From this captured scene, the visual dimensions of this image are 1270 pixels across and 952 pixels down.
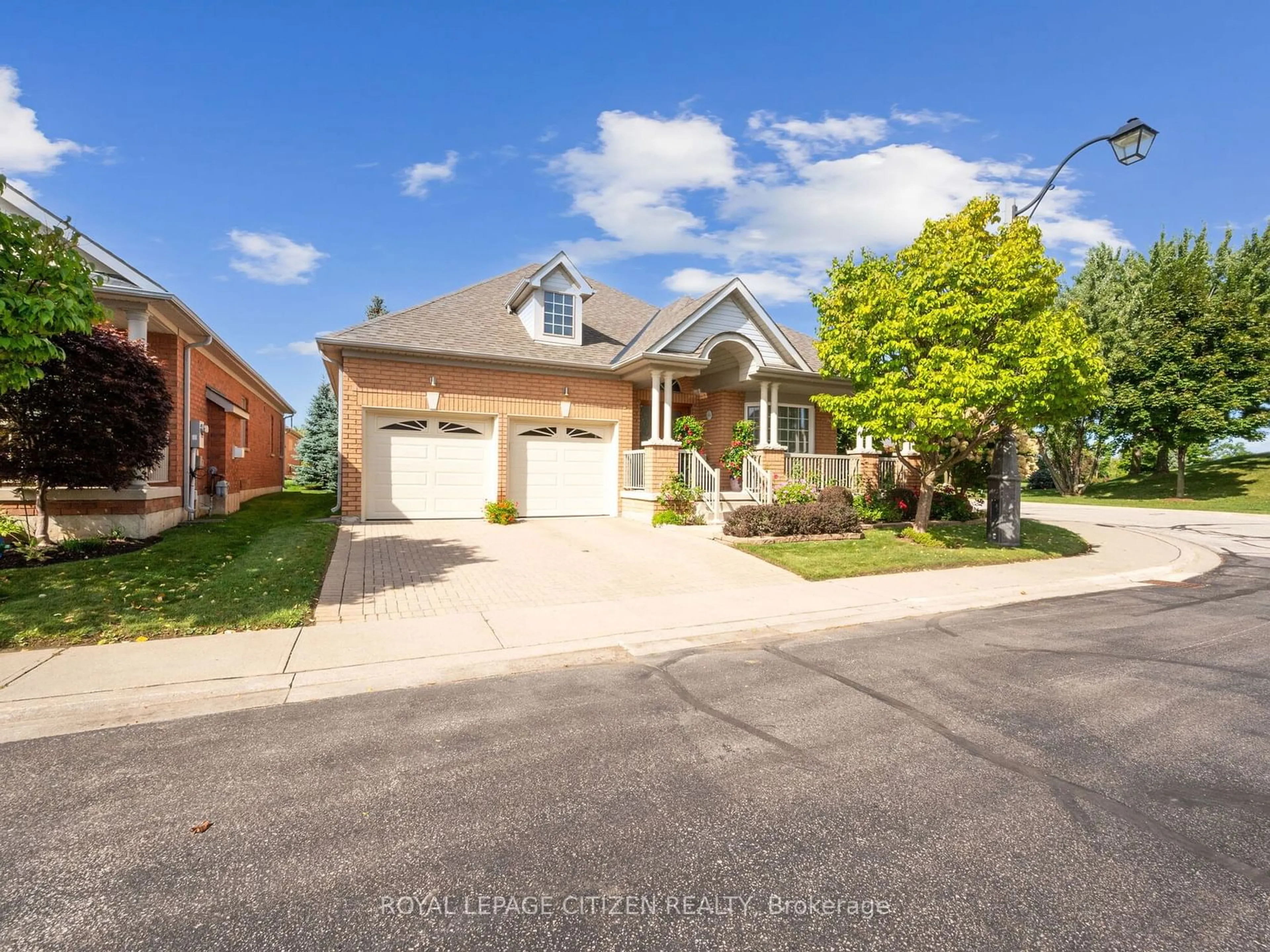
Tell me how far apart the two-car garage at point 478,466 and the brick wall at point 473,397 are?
23cm

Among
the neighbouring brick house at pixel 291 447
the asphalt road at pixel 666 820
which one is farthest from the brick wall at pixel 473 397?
the neighbouring brick house at pixel 291 447

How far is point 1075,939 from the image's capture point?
2.20m

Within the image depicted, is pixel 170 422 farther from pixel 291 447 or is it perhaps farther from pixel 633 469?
pixel 291 447

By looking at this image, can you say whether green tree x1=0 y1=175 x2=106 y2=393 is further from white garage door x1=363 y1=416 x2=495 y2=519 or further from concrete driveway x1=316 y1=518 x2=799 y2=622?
white garage door x1=363 y1=416 x2=495 y2=519

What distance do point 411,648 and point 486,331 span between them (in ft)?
37.9

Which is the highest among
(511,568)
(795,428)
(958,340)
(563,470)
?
(958,340)

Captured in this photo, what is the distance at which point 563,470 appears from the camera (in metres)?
16.1

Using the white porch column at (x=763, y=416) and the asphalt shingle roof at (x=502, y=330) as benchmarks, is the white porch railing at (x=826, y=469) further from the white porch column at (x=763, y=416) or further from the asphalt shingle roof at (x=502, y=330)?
the asphalt shingle roof at (x=502, y=330)

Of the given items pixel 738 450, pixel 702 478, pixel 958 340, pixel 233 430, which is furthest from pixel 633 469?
pixel 233 430

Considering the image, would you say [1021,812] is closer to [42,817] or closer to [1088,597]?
[42,817]

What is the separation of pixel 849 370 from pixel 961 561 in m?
4.16

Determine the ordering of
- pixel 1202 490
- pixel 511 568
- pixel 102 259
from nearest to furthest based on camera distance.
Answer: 1. pixel 511 568
2. pixel 102 259
3. pixel 1202 490

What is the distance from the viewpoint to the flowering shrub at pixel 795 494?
47.4ft

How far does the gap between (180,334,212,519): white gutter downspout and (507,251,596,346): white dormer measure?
23.3 ft
